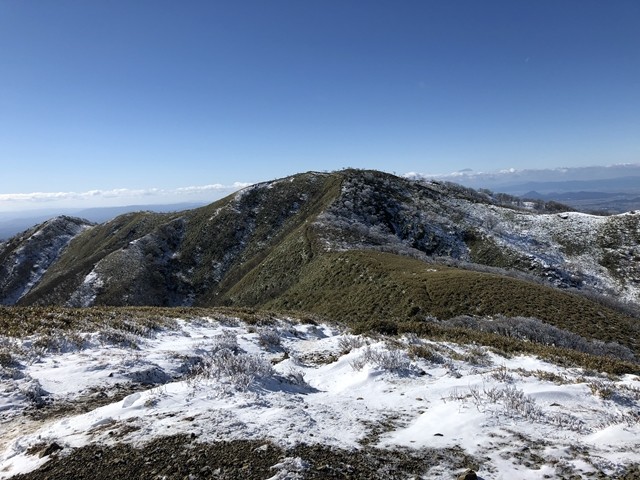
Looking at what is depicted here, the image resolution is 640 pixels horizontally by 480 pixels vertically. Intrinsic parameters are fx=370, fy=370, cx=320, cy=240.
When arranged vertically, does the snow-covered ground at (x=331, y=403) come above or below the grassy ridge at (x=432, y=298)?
Result: above

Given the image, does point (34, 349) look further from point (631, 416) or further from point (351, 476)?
point (631, 416)

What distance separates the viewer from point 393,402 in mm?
7926

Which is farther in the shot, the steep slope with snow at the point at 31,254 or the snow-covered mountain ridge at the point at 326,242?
the steep slope with snow at the point at 31,254

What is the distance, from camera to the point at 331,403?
25.7 feet

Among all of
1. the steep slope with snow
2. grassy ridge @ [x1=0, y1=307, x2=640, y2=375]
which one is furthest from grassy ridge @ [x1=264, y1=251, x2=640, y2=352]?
the steep slope with snow

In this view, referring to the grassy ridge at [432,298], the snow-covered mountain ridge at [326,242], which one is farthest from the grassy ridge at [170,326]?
the snow-covered mountain ridge at [326,242]

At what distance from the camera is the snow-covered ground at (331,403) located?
5785 mm

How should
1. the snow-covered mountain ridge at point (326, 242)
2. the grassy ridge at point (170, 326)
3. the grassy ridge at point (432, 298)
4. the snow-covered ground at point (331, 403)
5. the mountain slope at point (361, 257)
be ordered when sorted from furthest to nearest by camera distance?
the snow-covered mountain ridge at point (326, 242), the mountain slope at point (361, 257), the grassy ridge at point (432, 298), the grassy ridge at point (170, 326), the snow-covered ground at point (331, 403)

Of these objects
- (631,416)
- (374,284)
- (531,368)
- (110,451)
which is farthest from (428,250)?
(110,451)

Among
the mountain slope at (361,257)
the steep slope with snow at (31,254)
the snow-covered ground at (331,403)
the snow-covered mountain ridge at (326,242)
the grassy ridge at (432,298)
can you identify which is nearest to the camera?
the snow-covered ground at (331,403)

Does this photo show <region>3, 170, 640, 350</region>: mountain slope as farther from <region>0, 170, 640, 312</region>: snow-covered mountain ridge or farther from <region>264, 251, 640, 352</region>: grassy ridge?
<region>0, 170, 640, 312</region>: snow-covered mountain ridge

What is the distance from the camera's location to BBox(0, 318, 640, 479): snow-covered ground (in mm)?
5785

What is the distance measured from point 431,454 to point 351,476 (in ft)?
4.50

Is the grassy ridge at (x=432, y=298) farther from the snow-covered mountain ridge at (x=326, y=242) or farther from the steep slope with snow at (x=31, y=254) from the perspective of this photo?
the steep slope with snow at (x=31, y=254)
